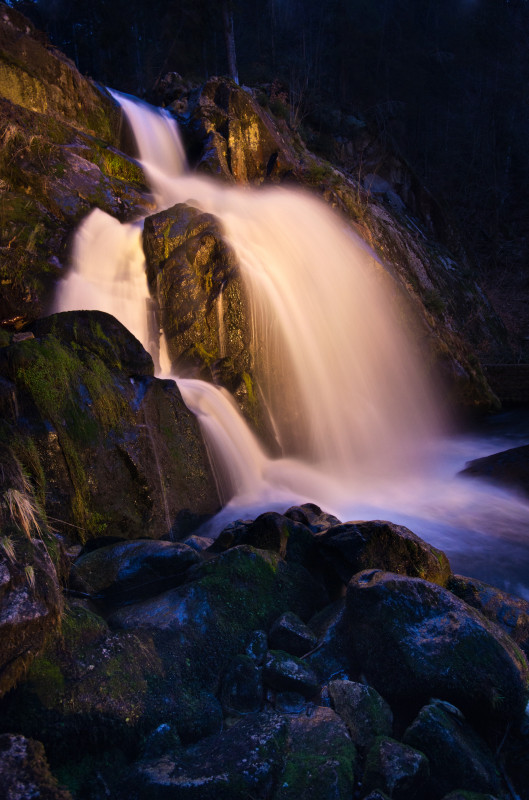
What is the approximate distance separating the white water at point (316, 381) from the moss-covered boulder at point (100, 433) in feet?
2.60

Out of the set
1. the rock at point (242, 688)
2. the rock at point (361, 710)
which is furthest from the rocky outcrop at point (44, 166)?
the rock at point (361, 710)

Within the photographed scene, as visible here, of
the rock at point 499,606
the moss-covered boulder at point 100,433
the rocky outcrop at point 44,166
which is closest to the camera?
the rock at point 499,606

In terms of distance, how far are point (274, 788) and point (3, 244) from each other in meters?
8.86

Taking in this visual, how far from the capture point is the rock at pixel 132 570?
159 inches

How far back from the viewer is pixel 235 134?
16344 mm

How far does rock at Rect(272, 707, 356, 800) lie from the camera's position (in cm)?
234

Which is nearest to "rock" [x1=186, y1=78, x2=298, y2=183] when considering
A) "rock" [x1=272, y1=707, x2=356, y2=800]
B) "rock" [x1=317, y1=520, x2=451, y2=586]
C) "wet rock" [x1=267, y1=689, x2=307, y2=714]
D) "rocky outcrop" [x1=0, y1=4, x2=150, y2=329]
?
"rocky outcrop" [x1=0, y1=4, x2=150, y2=329]

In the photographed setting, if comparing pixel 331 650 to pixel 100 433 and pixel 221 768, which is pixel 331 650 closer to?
pixel 221 768

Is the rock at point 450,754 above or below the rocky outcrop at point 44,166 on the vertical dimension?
below

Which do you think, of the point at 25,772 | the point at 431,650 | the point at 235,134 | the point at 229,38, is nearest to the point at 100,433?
the point at 25,772

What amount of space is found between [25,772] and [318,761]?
53.6 inches

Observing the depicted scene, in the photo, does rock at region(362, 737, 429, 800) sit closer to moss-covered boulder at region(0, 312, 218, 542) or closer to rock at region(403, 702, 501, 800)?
rock at region(403, 702, 501, 800)

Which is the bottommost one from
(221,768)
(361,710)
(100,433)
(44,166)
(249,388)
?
(361,710)

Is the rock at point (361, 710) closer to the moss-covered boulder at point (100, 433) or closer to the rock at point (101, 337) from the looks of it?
the moss-covered boulder at point (100, 433)
